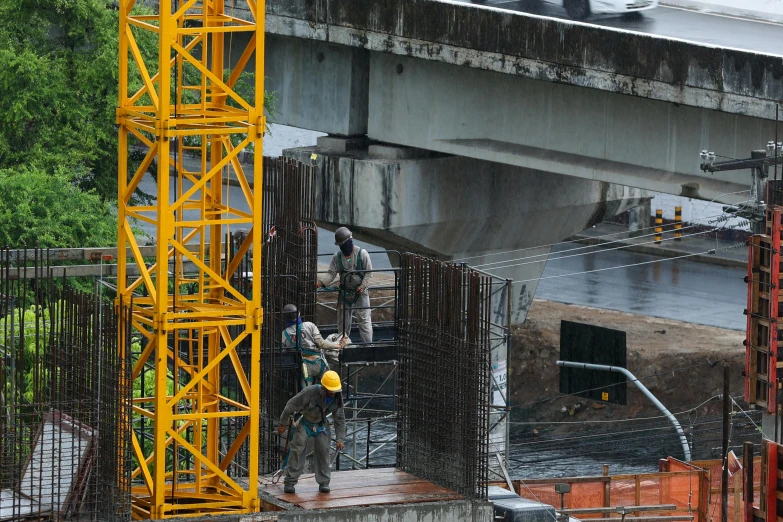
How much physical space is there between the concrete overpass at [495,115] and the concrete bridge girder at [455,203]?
37 millimetres

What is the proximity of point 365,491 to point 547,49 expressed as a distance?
1000 cm

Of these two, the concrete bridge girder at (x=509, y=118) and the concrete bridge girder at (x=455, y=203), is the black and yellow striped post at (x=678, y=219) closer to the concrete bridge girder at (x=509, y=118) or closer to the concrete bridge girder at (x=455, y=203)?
the concrete bridge girder at (x=455, y=203)

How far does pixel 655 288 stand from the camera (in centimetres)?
4347

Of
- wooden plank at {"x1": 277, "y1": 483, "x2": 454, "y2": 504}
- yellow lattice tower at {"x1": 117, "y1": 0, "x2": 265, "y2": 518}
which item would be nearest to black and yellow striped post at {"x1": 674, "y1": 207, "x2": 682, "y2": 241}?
wooden plank at {"x1": 277, "y1": 483, "x2": 454, "y2": 504}

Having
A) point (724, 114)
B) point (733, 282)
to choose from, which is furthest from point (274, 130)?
point (724, 114)

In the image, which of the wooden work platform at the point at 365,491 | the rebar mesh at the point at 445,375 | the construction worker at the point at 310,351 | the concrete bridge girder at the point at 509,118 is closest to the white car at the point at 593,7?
the concrete bridge girder at the point at 509,118

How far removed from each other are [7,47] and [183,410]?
11.3m

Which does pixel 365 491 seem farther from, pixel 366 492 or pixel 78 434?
pixel 78 434

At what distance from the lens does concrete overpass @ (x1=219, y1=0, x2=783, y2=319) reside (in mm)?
25750

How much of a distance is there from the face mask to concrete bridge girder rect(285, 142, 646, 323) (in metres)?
6.02

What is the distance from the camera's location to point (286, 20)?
3116 cm

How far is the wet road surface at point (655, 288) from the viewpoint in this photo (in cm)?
4088

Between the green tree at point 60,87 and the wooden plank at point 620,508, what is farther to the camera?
the green tree at point 60,87

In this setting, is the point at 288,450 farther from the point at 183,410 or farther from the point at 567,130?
the point at 567,130
